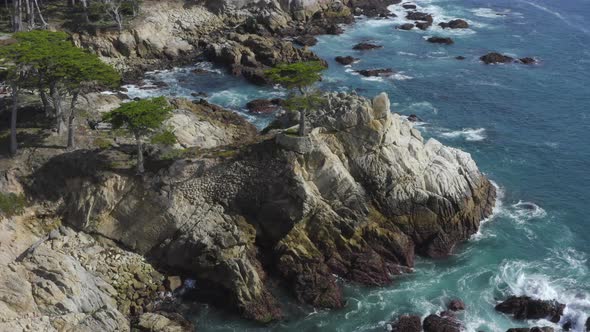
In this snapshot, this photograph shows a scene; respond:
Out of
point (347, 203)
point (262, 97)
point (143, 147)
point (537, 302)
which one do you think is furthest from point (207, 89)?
point (537, 302)

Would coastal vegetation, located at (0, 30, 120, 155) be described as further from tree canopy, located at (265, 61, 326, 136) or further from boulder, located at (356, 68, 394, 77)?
boulder, located at (356, 68, 394, 77)

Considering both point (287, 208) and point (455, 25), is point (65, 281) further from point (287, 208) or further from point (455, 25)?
point (455, 25)

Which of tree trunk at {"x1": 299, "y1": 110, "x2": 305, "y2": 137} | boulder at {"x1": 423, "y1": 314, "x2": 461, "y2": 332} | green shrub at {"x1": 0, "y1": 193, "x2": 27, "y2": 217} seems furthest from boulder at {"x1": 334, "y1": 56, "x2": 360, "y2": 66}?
green shrub at {"x1": 0, "y1": 193, "x2": 27, "y2": 217}

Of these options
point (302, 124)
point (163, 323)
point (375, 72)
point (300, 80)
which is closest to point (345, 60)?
point (375, 72)

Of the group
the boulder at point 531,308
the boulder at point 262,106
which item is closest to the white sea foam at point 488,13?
the boulder at point 262,106

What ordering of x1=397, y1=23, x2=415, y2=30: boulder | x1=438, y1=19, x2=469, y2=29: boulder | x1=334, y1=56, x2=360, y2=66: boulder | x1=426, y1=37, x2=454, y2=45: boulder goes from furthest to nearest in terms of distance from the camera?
x1=438, y1=19, x2=469, y2=29: boulder
x1=397, y1=23, x2=415, y2=30: boulder
x1=426, y1=37, x2=454, y2=45: boulder
x1=334, y1=56, x2=360, y2=66: boulder
